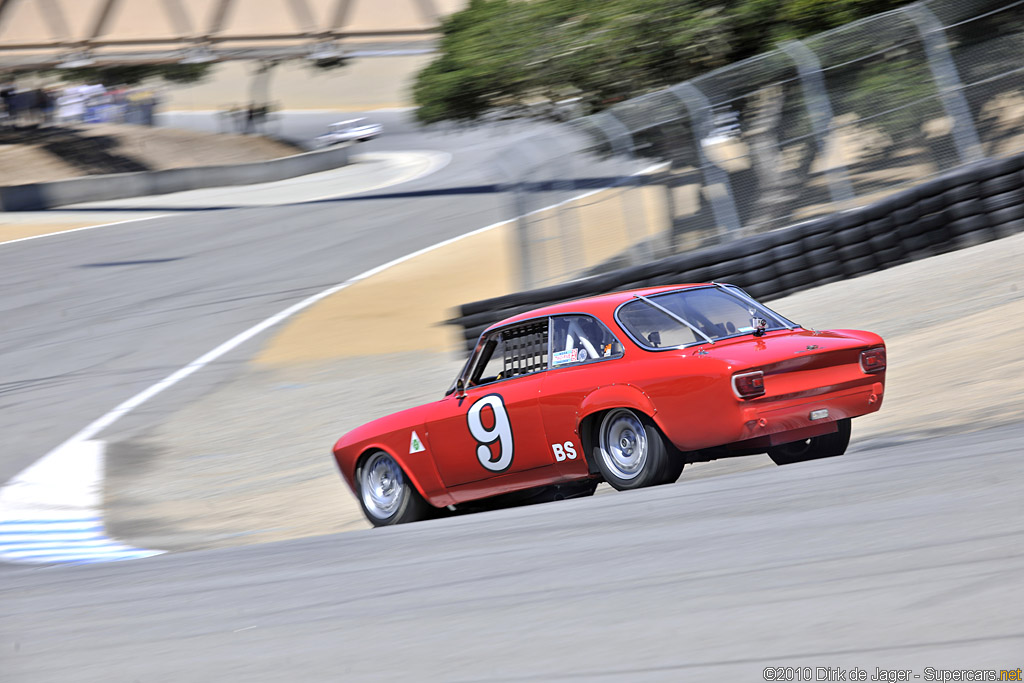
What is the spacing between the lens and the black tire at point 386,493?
295 inches

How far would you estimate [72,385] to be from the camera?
15.3 m

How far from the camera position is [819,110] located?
12.1 metres

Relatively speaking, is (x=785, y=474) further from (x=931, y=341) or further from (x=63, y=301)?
(x=63, y=301)

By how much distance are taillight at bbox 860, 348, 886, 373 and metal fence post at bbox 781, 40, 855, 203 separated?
627 cm

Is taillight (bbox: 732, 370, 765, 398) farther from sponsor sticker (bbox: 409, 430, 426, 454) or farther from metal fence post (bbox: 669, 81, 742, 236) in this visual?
metal fence post (bbox: 669, 81, 742, 236)

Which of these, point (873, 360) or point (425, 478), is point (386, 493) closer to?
point (425, 478)

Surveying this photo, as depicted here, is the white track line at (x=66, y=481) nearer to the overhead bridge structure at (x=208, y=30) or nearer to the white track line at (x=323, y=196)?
the white track line at (x=323, y=196)

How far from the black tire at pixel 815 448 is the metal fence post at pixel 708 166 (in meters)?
6.15

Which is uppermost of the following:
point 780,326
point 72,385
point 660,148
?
point 660,148

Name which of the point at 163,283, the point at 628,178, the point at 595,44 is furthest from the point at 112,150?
the point at 628,178

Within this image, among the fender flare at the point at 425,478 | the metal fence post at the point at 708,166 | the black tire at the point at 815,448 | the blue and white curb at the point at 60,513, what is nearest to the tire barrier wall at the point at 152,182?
the blue and white curb at the point at 60,513

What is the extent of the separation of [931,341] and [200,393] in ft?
29.7

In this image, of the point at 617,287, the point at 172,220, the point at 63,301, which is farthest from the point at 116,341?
the point at 172,220

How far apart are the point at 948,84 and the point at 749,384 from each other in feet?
23.7
